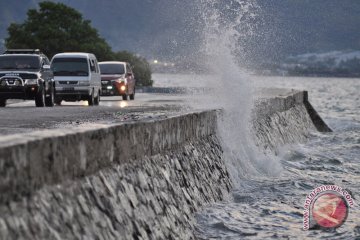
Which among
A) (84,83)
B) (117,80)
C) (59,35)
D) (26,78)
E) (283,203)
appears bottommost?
(283,203)

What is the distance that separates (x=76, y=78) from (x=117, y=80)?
7.88 meters

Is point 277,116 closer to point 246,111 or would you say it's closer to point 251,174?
point 246,111

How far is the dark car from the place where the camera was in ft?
83.8

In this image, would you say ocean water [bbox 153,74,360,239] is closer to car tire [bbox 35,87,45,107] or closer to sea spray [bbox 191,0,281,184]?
sea spray [bbox 191,0,281,184]

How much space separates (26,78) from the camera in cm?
2583

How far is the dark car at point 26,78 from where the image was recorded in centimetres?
2553

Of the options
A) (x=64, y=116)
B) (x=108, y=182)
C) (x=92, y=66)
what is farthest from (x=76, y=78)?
(x=108, y=182)

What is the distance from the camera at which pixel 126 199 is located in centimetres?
772

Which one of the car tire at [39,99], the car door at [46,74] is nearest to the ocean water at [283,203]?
the car tire at [39,99]

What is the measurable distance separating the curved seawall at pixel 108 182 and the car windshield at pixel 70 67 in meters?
18.8

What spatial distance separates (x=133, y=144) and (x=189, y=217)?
1486mm

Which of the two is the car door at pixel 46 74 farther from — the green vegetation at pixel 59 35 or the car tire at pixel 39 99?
the green vegetation at pixel 59 35

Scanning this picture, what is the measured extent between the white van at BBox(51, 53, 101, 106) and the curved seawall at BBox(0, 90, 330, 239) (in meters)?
17.8

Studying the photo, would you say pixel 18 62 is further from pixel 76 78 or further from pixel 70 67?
pixel 70 67
